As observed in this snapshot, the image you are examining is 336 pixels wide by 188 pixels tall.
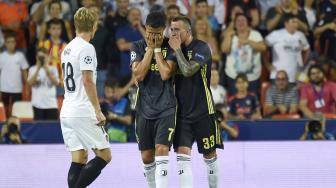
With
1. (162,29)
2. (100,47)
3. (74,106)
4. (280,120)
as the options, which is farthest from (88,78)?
(100,47)

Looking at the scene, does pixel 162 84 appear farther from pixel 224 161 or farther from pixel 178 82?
pixel 224 161

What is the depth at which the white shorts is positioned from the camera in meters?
8.34

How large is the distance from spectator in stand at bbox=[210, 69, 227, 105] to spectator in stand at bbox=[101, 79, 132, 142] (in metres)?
1.31

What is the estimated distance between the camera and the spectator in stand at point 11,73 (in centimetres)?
1428

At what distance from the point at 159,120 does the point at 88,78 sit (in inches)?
34.1

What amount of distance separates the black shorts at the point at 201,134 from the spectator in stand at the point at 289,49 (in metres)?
5.13

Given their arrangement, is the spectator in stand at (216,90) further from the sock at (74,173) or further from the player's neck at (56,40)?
the sock at (74,173)

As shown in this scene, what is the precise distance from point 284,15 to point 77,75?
6552 mm

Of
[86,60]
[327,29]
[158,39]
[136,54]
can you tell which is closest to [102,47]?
[327,29]

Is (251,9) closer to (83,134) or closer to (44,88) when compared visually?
(44,88)

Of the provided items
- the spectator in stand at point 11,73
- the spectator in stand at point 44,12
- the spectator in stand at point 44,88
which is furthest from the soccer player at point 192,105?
the spectator in stand at point 44,12

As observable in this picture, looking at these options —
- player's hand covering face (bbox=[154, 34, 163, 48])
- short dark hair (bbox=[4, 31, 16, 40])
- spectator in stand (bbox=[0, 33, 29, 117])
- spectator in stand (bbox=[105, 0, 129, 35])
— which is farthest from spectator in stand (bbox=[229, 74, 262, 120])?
player's hand covering face (bbox=[154, 34, 163, 48])

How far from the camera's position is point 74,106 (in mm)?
8305

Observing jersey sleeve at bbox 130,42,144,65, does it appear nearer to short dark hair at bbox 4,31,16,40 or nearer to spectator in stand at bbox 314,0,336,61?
short dark hair at bbox 4,31,16,40
